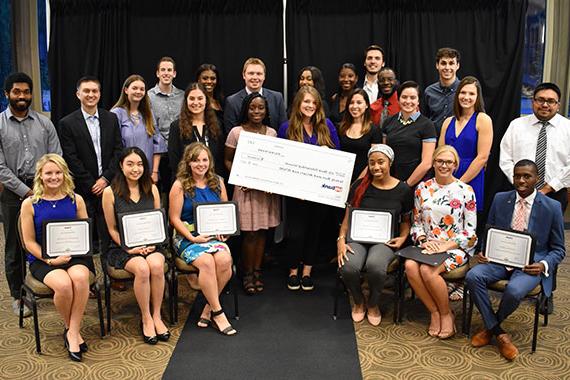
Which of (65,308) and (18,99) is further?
(18,99)

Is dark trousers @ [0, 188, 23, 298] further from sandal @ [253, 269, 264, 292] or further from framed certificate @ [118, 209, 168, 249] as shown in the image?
sandal @ [253, 269, 264, 292]

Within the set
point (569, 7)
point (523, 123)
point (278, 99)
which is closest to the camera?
point (523, 123)

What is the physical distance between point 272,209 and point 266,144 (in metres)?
0.53

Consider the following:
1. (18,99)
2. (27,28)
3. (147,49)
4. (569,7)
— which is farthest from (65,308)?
(569,7)

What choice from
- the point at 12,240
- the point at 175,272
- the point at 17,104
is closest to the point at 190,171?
the point at 175,272

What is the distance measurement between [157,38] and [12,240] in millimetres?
2587

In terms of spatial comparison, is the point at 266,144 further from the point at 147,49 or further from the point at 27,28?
the point at 27,28

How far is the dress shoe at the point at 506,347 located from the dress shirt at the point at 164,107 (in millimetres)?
3012

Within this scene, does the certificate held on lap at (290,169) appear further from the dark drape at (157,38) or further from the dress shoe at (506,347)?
the dark drape at (157,38)

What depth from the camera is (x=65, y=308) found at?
3.38 m

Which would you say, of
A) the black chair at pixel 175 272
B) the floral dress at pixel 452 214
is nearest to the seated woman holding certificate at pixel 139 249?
the black chair at pixel 175 272

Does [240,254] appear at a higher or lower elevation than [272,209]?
lower

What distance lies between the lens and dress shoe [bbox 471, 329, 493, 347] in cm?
355

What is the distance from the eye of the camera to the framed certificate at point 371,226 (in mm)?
3924
